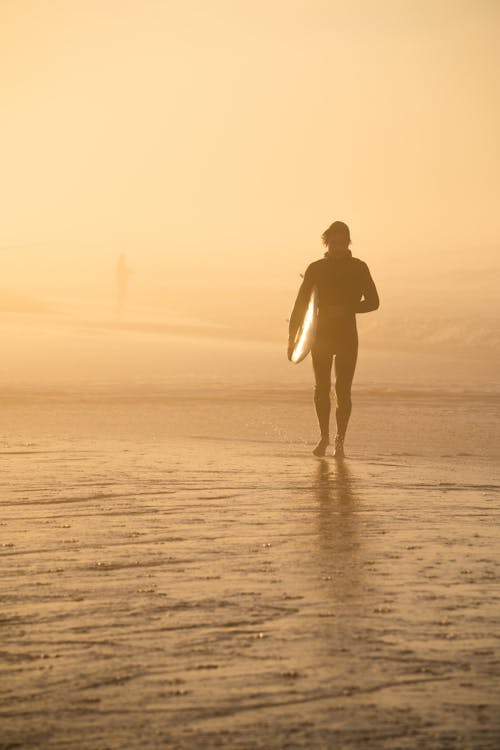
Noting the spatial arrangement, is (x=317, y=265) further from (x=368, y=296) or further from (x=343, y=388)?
(x=343, y=388)

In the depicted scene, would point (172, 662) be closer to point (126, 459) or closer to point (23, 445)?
point (126, 459)

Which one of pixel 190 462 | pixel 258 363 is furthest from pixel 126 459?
pixel 258 363

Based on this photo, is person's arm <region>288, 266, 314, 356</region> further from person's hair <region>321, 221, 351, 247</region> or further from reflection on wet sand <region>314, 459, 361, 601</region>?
reflection on wet sand <region>314, 459, 361, 601</region>

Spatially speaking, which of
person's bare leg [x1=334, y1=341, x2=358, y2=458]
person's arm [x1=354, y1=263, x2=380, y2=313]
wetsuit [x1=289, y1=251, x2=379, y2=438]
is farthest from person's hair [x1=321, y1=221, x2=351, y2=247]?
person's bare leg [x1=334, y1=341, x2=358, y2=458]

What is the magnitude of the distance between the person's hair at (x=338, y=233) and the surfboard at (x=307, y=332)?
47 cm

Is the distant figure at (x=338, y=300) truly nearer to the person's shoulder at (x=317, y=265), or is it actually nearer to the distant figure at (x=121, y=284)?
the person's shoulder at (x=317, y=265)

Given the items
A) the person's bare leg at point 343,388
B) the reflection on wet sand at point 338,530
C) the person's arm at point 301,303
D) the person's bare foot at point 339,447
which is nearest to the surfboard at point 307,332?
the person's arm at point 301,303

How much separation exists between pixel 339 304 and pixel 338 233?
2.09 feet

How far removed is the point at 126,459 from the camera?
9.62m

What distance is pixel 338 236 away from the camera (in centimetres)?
1007

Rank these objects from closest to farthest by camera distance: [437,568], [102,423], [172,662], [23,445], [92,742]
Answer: [92,742] → [172,662] → [437,568] → [23,445] → [102,423]

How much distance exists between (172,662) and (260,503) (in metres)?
3.36

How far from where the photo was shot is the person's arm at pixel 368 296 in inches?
403

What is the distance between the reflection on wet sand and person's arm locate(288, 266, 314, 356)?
168cm
